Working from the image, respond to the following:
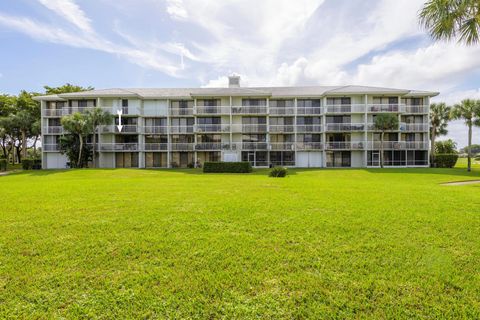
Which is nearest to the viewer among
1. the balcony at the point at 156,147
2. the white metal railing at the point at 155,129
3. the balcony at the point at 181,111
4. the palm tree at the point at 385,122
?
the palm tree at the point at 385,122

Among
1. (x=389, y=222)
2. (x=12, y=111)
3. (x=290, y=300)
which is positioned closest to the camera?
(x=290, y=300)

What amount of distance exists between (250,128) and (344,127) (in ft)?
46.1

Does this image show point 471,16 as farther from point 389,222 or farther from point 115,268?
point 115,268

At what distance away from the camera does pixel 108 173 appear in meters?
26.9

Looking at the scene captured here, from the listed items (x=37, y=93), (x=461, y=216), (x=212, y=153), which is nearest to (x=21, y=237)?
(x=461, y=216)

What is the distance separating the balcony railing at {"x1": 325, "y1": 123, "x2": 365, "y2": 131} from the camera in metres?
37.1

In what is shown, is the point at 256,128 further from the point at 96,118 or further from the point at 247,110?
the point at 96,118

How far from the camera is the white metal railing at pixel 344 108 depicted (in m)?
37.1

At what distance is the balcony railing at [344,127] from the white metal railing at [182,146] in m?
20.4

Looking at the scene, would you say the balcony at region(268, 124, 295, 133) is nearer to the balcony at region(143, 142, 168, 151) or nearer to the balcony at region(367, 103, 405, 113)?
the balcony at region(367, 103, 405, 113)

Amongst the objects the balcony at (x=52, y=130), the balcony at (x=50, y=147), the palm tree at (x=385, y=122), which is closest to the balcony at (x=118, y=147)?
the balcony at (x=50, y=147)

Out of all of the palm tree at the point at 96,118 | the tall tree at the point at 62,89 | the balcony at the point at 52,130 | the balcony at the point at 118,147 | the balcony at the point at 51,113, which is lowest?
the balcony at the point at 118,147

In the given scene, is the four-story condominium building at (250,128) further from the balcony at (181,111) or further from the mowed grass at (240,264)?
the mowed grass at (240,264)

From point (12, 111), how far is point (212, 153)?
1488 inches
